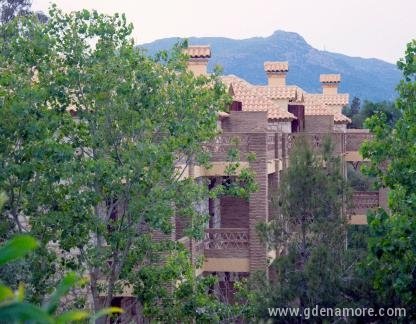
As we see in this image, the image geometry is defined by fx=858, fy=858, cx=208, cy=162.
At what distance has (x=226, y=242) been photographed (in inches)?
898

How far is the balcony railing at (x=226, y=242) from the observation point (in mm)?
22422

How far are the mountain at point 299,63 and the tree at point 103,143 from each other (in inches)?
5500

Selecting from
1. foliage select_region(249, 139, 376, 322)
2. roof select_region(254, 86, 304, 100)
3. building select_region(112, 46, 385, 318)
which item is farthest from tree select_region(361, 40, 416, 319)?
roof select_region(254, 86, 304, 100)

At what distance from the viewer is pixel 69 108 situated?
15.3m

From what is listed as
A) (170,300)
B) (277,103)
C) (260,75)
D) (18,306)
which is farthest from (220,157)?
(260,75)

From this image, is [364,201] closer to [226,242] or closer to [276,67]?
[276,67]

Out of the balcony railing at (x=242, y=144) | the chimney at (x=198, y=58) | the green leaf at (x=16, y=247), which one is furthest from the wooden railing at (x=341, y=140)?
the green leaf at (x=16, y=247)

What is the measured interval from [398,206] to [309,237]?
106 inches

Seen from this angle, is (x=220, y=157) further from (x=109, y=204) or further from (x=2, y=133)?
(x=2, y=133)

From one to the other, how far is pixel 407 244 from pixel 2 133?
19.9ft

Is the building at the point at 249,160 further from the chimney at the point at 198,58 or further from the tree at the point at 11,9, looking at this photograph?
the tree at the point at 11,9

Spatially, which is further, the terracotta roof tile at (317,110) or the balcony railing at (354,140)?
the terracotta roof tile at (317,110)

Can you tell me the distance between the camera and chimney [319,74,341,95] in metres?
48.6

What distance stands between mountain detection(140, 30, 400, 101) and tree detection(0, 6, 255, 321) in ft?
458
